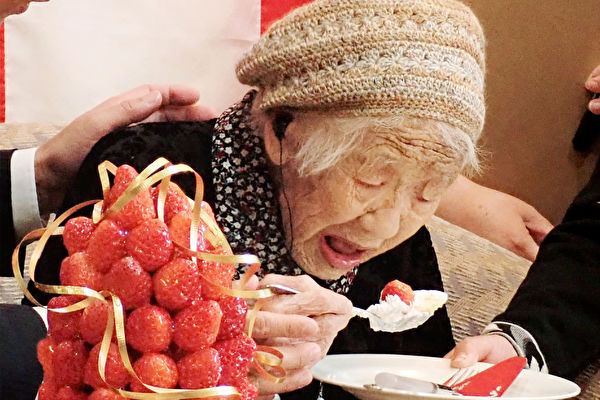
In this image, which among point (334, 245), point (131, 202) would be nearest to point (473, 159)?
point (334, 245)

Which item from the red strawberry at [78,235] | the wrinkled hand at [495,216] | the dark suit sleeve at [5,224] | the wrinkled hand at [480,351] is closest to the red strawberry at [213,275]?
the red strawberry at [78,235]

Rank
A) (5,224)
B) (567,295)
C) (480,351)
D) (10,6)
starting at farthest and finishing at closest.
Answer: (567,295) < (480,351) < (5,224) < (10,6)

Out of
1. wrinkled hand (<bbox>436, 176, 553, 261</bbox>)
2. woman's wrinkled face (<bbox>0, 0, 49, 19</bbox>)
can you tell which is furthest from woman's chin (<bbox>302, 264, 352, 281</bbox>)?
wrinkled hand (<bbox>436, 176, 553, 261</bbox>)

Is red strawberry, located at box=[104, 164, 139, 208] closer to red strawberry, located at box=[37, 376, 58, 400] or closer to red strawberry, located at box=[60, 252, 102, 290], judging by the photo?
red strawberry, located at box=[60, 252, 102, 290]

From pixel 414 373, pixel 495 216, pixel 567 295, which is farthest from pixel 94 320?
pixel 495 216

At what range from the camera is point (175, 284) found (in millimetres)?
678

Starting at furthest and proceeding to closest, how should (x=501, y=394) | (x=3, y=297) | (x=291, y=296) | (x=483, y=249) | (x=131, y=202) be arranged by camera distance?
1. (x=483, y=249)
2. (x=3, y=297)
3. (x=501, y=394)
4. (x=291, y=296)
5. (x=131, y=202)

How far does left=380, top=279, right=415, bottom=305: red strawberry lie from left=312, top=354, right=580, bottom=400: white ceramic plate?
6.5 inches

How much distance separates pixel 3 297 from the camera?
1.59m

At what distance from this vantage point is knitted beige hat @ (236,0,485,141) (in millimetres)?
1168

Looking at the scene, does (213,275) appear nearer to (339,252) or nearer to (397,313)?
(339,252)

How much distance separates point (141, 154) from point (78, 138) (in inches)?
4.6

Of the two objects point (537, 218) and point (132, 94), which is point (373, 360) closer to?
point (132, 94)

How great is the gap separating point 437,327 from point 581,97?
1.14 m
